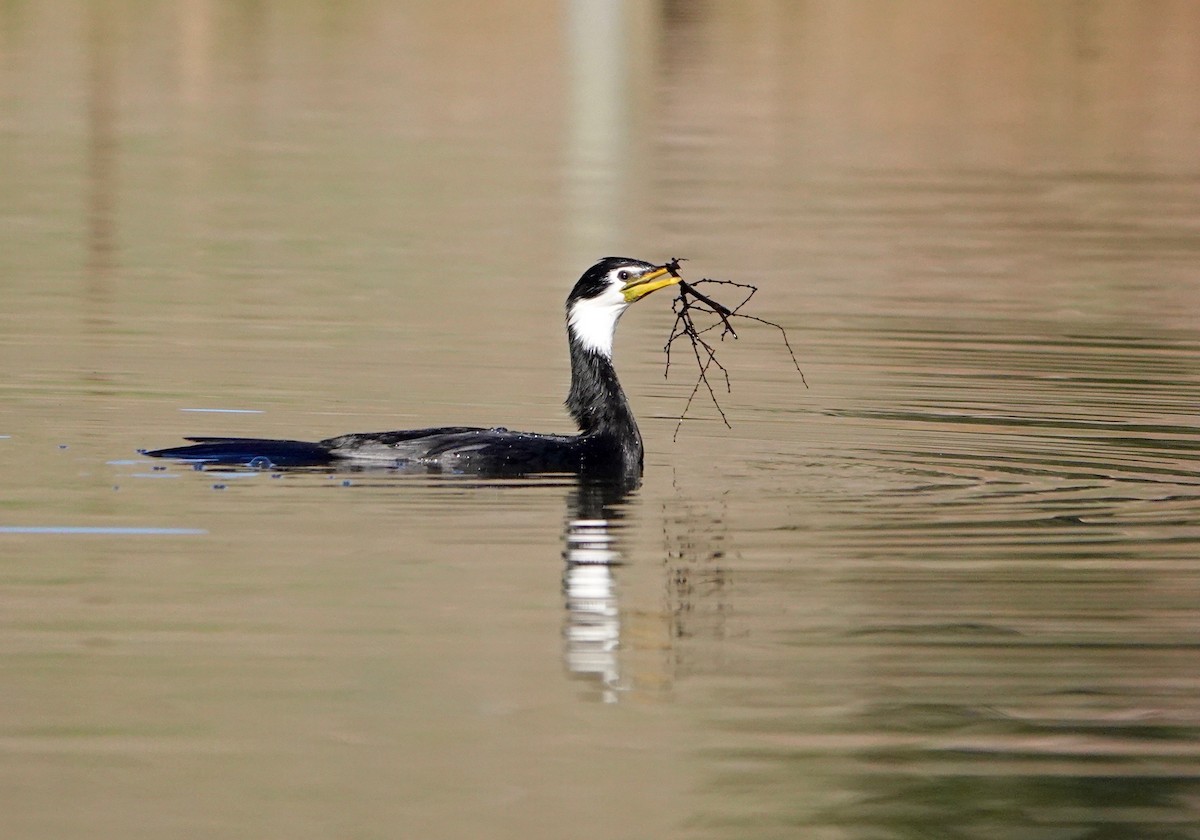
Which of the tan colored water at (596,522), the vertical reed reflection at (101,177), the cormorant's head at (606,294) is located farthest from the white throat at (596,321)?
the vertical reed reflection at (101,177)

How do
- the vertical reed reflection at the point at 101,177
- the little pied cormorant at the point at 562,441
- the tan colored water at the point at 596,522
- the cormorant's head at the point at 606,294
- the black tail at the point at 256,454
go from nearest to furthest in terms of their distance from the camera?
the tan colored water at the point at 596,522
the black tail at the point at 256,454
the little pied cormorant at the point at 562,441
the cormorant's head at the point at 606,294
the vertical reed reflection at the point at 101,177

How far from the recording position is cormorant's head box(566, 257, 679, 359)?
40.2ft

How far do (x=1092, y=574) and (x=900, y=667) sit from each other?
182 cm

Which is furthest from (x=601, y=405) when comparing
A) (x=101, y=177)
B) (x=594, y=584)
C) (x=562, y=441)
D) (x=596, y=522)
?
(x=101, y=177)

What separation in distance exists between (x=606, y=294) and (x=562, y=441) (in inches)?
30.2

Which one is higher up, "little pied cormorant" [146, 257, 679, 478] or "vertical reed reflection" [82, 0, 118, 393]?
"vertical reed reflection" [82, 0, 118, 393]

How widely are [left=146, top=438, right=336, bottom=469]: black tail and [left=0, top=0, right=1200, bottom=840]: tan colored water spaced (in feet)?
0.73

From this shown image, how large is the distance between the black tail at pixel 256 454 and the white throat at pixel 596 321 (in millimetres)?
1533

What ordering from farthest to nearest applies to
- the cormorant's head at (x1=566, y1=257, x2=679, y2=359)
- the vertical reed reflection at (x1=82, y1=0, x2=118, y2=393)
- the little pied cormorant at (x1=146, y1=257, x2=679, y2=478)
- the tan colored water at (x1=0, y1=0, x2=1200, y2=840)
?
1. the vertical reed reflection at (x1=82, y1=0, x2=118, y2=393)
2. the cormorant's head at (x1=566, y1=257, x2=679, y2=359)
3. the little pied cormorant at (x1=146, y1=257, x2=679, y2=478)
4. the tan colored water at (x1=0, y1=0, x2=1200, y2=840)

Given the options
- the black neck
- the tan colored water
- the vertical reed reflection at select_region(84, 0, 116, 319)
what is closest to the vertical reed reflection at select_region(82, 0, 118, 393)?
the vertical reed reflection at select_region(84, 0, 116, 319)

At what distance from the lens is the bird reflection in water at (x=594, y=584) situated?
8.28 m

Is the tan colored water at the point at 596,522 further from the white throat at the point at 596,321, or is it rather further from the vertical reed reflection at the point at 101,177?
the white throat at the point at 596,321

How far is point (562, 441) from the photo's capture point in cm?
1241

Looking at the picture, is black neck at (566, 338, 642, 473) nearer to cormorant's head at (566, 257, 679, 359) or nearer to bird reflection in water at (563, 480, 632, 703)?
cormorant's head at (566, 257, 679, 359)
